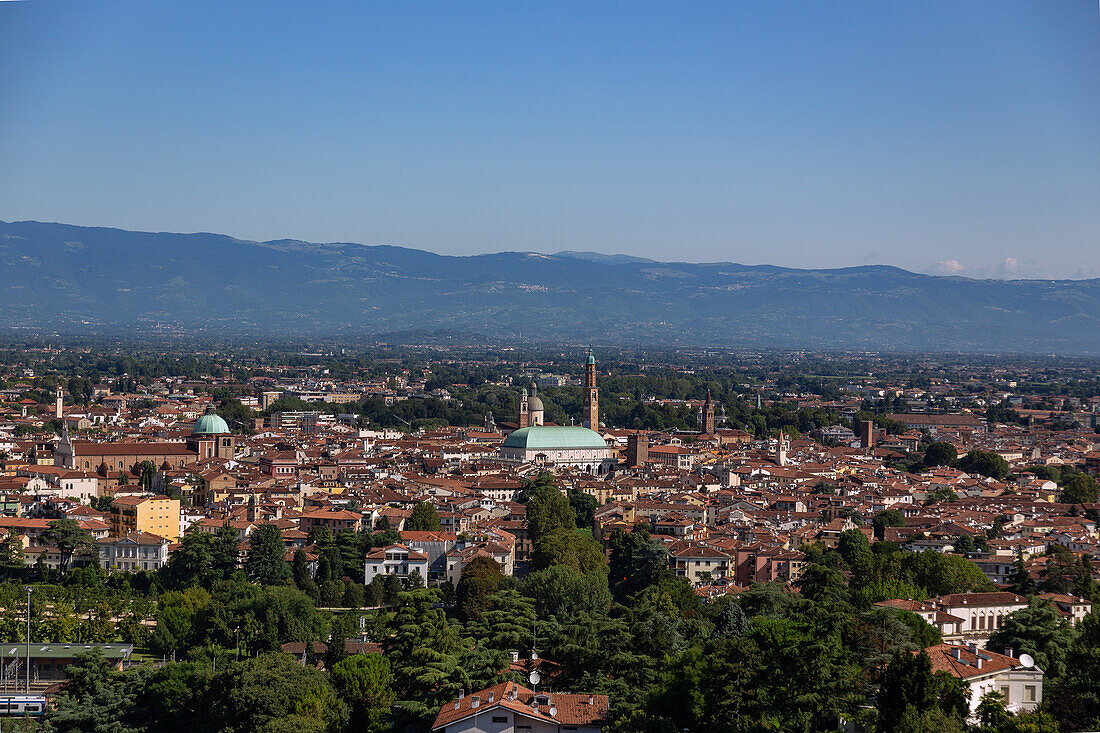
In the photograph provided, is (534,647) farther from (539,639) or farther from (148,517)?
(148,517)

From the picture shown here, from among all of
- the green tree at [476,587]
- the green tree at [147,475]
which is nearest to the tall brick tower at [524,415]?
the green tree at [147,475]

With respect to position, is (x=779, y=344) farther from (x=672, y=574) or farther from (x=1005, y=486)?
(x=672, y=574)

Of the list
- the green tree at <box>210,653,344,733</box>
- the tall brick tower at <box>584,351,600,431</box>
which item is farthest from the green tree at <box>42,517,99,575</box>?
the tall brick tower at <box>584,351,600,431</box>

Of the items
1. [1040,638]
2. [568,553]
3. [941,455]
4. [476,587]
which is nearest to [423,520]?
[568,553]

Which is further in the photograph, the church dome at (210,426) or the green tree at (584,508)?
the church dome at (210,426)

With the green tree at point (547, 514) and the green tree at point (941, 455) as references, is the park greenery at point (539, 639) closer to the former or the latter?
the green tree at point (547, 514)

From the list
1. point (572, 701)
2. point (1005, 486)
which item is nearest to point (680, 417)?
point (1005, 486)
